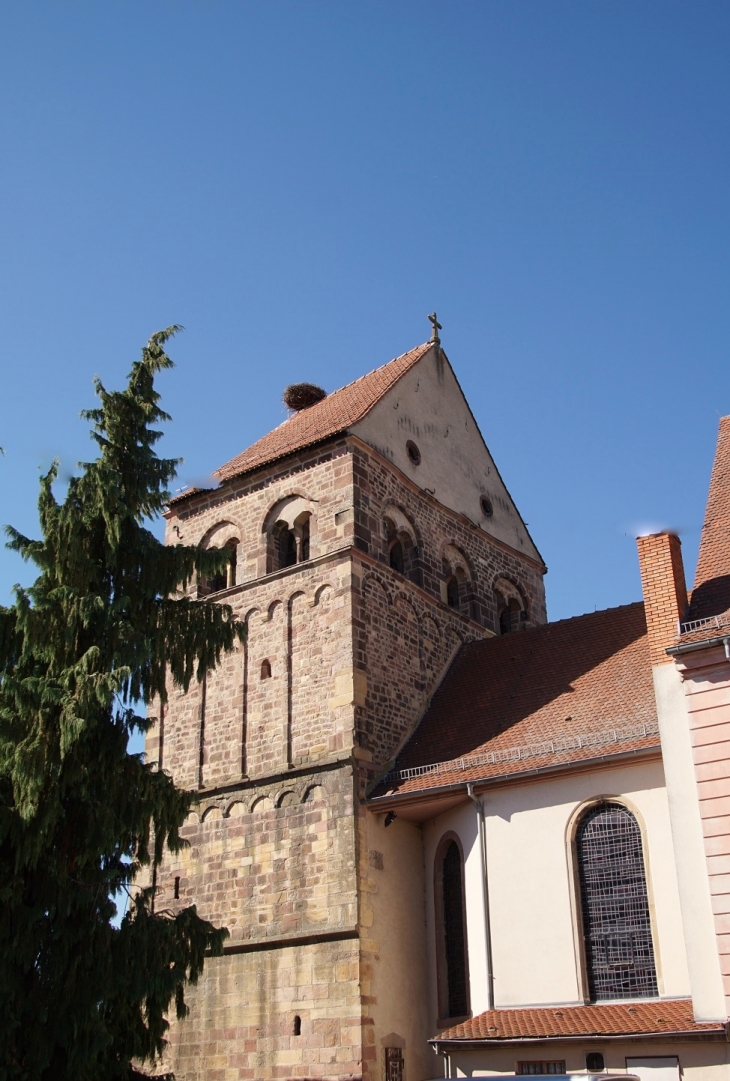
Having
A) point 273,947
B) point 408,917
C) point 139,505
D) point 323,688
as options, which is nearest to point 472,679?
point 323,688

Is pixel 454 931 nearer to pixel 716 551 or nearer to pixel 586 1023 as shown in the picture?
pixel 586 1023

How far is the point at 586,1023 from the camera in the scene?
14414 mm

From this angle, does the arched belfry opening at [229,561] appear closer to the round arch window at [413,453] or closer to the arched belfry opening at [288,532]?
the arched belfry opening at [288,532]

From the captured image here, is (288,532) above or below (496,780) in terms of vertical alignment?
above

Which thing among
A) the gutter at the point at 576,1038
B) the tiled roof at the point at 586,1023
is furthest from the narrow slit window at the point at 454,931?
the gutter at the point at 576,1038

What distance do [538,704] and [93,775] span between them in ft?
27.3

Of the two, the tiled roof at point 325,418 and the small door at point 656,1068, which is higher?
the tiled roof at point 325,418

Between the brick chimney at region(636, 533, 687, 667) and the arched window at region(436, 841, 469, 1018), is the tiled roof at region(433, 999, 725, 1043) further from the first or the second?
the brick chimney at region(636, 533, 687, 667)

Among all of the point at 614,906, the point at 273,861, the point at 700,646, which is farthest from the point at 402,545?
the point at 700,646

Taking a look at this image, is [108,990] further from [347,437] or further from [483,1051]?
[347,437]

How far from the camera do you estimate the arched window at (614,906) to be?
49.6 ft

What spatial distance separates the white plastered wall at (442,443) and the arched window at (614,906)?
8999 mm

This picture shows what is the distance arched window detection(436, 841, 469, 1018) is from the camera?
17.4 metres

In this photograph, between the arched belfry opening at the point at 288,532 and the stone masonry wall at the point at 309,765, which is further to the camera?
the arched belfry opening at the point at 288,532
